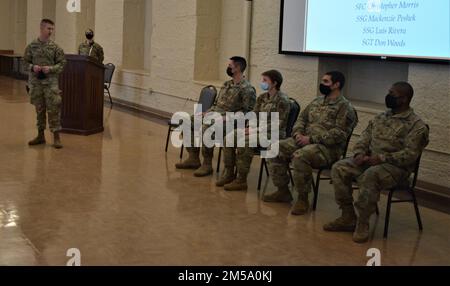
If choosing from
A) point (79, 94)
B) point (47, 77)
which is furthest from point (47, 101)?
point (79, 94)

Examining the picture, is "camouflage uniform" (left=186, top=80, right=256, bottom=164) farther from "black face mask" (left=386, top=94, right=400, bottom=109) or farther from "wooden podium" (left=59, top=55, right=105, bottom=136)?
"wooden podium" (left=59, top=55, right=105, bottom=136)

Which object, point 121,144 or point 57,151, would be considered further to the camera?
point 121,144

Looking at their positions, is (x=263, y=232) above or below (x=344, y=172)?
below

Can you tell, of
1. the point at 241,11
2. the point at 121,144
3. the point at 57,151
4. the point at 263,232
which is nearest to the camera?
the point at 263,232

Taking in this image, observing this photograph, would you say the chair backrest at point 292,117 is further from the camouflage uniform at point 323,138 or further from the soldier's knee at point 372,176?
the soldier's knee at point 372,176

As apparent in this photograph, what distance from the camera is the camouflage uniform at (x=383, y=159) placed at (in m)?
4.18

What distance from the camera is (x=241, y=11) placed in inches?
351

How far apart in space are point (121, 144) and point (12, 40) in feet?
42.5

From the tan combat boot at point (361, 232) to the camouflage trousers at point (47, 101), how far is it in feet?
13.7

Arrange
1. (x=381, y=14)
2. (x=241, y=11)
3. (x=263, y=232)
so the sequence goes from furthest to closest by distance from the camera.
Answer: (x=241, y=11)
(x=381, y=14)
(x=263, y=232)

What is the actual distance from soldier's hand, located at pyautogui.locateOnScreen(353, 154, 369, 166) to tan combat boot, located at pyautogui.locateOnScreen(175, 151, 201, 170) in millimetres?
2363
